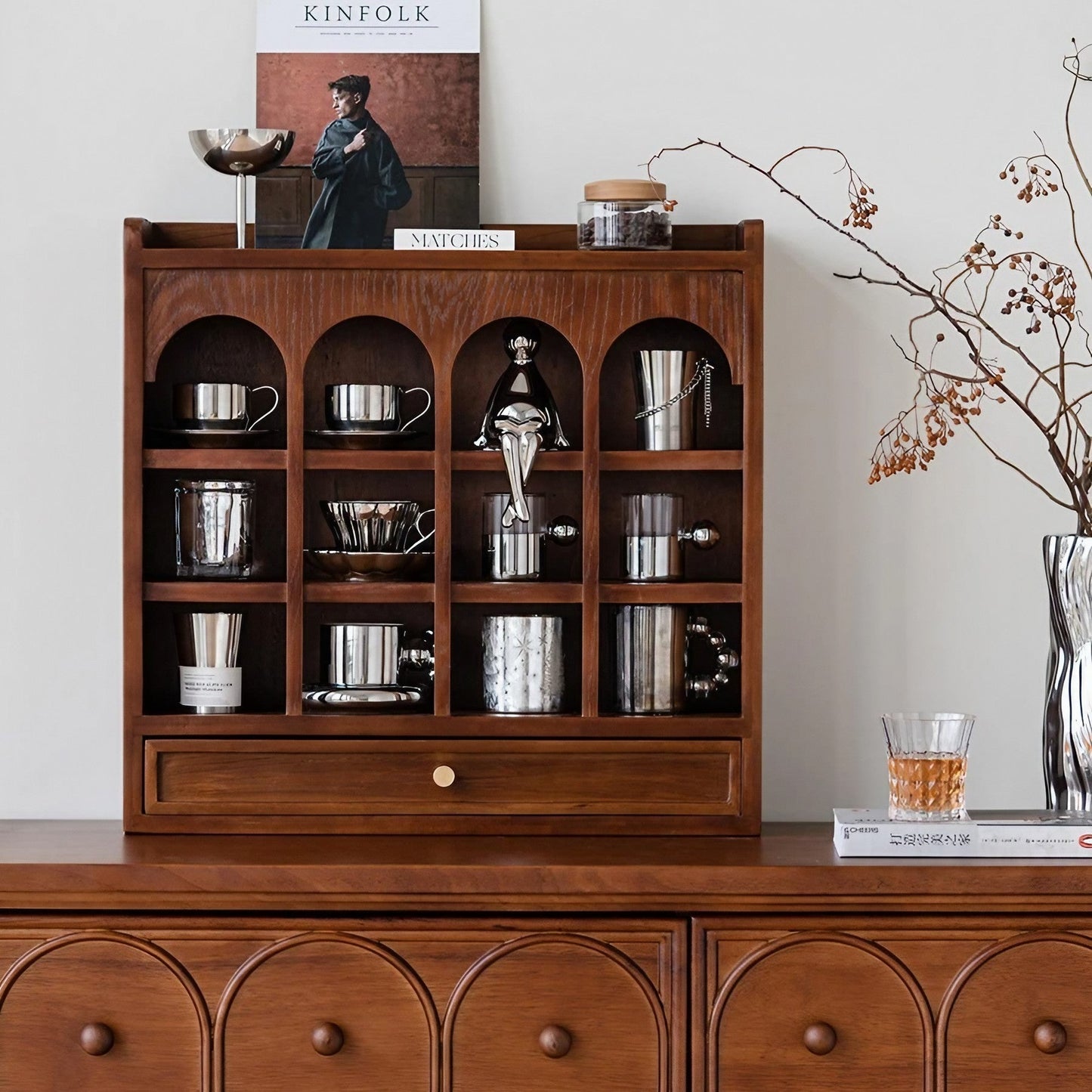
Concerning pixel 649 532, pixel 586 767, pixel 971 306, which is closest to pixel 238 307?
pixel 649 532

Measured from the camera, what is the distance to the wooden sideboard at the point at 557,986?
5.46ft

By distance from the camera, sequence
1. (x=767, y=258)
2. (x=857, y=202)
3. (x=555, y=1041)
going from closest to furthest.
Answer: (x=555, y=1041) < (x=857, y=202) < (x=767, y=258)

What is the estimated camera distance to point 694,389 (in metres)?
1.96

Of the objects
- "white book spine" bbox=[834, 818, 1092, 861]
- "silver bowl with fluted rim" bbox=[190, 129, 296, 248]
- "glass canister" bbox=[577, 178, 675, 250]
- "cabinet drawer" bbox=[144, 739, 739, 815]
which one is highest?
"silver bowl with fluted rim" bbox=[190, 129, 296, 248]

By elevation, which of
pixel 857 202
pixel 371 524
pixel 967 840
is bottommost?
pixel 967 840

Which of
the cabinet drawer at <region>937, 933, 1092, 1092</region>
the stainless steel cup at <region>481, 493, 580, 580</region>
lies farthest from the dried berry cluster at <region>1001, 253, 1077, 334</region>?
the cabinet drawer at <region>937, 933, 1092, 1092</region>

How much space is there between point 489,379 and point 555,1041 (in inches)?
39.5

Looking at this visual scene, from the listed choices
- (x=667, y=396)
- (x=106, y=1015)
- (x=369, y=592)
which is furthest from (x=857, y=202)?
(x=106, y=1015)

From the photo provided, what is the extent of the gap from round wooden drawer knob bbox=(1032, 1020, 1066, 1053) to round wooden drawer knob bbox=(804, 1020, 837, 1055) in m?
0.26

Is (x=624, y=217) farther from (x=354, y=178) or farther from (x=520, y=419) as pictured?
(x=354, y=178)

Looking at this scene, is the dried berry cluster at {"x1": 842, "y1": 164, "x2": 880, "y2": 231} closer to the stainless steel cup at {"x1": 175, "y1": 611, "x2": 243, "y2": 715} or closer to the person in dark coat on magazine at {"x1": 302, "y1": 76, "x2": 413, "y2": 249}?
the person in dark coat on magazine at {"x1": 302, "y1": 76, "x2": 413, "y2": 249}

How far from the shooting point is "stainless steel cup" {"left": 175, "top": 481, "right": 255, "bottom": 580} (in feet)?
6.31

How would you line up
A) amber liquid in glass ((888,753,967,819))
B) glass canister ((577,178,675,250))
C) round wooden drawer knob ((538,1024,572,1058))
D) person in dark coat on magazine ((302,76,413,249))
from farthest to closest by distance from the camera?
person in dark coat on magazine ((302,76,413,249)), glass canister ((577,178,675,250)), amber liquid in glass ((888,753,967,819)), round wooden drawer knob ((538,1024,572,1058))

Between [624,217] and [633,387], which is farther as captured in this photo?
[633,387]
